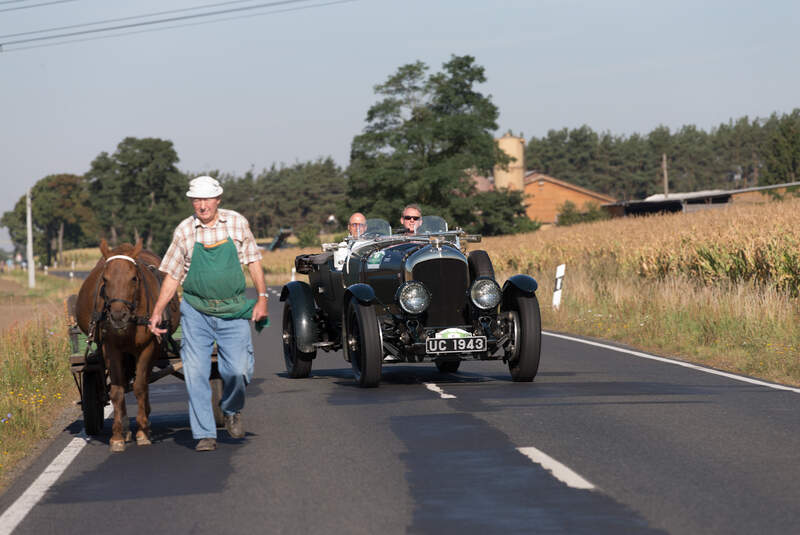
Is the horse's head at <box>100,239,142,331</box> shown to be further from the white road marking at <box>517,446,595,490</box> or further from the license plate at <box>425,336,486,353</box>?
the license plate at <box>425,336,486,353</box>

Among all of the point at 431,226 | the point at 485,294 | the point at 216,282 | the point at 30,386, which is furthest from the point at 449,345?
the point at 30,386

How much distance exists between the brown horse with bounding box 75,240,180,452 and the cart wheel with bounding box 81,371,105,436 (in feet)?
1.11

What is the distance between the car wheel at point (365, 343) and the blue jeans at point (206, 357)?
10.7 ft

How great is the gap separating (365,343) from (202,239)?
11.7ft

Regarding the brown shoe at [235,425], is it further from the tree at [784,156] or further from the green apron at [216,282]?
the tree at [784,156]

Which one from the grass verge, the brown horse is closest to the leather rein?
the brown horse

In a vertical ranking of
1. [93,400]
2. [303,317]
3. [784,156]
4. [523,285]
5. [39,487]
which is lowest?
[39,487]

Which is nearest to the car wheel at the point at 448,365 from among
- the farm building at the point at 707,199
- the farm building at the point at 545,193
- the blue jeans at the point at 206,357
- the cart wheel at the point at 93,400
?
the cart wheel at the point at 93,400

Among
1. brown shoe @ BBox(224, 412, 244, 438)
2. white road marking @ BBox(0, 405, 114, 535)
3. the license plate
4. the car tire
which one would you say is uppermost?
the car tire

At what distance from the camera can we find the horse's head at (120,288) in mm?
8156

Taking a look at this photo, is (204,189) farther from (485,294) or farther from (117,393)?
(485,294)

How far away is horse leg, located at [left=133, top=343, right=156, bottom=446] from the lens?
875 cm

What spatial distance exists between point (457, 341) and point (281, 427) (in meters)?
2.72

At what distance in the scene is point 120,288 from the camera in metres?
8.30
